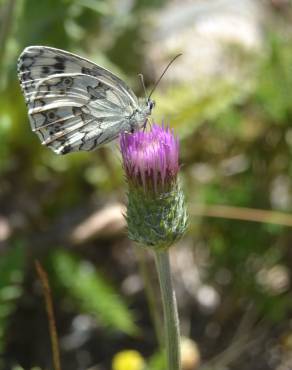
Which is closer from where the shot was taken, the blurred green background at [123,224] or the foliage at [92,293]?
the foliage at [92,293]

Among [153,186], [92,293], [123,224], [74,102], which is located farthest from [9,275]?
[153,186]

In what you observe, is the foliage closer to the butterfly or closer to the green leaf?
the green leaf

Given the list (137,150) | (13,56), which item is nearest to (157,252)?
(137,150)

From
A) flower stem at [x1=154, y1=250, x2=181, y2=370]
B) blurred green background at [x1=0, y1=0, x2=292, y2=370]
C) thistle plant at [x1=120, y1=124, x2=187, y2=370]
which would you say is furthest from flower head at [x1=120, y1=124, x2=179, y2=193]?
blurred green background at [x1=0, y1=0, x2=292, y2=370]

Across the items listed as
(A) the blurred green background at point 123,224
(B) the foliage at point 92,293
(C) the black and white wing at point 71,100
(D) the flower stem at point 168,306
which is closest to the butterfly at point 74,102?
(C) the black and white wing at point 71,100

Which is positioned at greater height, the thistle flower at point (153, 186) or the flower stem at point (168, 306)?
the thistle flower at point (153, 186)

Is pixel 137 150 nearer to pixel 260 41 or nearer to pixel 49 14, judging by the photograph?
pixel 49 14

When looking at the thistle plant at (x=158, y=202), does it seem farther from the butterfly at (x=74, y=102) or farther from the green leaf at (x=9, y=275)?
the green leaf at (x=9, y=275)
